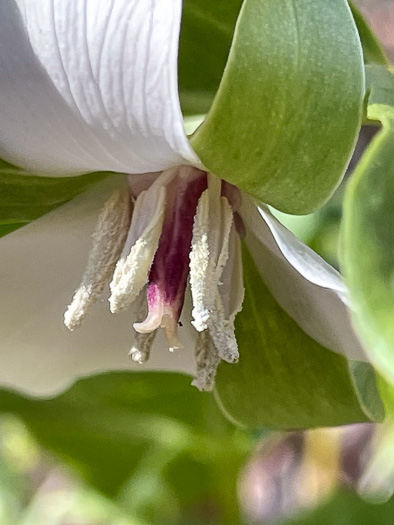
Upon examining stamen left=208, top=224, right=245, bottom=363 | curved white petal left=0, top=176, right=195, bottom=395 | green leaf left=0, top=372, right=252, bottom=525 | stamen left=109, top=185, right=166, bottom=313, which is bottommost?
green leaf left=0, top=372, right=252, bottom=525

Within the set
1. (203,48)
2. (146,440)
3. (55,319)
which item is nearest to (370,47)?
(203,48)

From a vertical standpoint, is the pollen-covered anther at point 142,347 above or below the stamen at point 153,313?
below

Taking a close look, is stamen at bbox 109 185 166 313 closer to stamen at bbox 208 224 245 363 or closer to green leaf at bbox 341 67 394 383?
stamen at bbox 208 224 245 363

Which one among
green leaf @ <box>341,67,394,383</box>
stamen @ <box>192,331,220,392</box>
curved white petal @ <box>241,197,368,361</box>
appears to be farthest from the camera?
stamen @ <box>192,331,220,392</box>

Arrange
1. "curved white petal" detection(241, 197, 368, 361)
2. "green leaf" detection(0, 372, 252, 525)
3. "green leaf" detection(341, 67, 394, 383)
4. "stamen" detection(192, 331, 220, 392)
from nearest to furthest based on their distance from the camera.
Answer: "green leaf" detection(341, 67, 394, 383) → "curved white petal" detection(241, 197, 368, 361) → "stamen" detection(192, 331, 220, 392) → "green leaf" detection(0, 372, 252, 525)

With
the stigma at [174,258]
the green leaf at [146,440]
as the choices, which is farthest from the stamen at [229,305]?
the green leaf at [146,440]

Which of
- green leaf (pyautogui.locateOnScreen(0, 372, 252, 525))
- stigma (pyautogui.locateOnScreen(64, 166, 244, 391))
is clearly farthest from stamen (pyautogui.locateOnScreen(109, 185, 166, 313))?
green leaf (pyautogui.locateOnScreen(0, 372, 252, 525))

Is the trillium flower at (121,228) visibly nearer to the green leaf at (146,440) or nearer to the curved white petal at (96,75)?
the curved white petal at (96,75)
